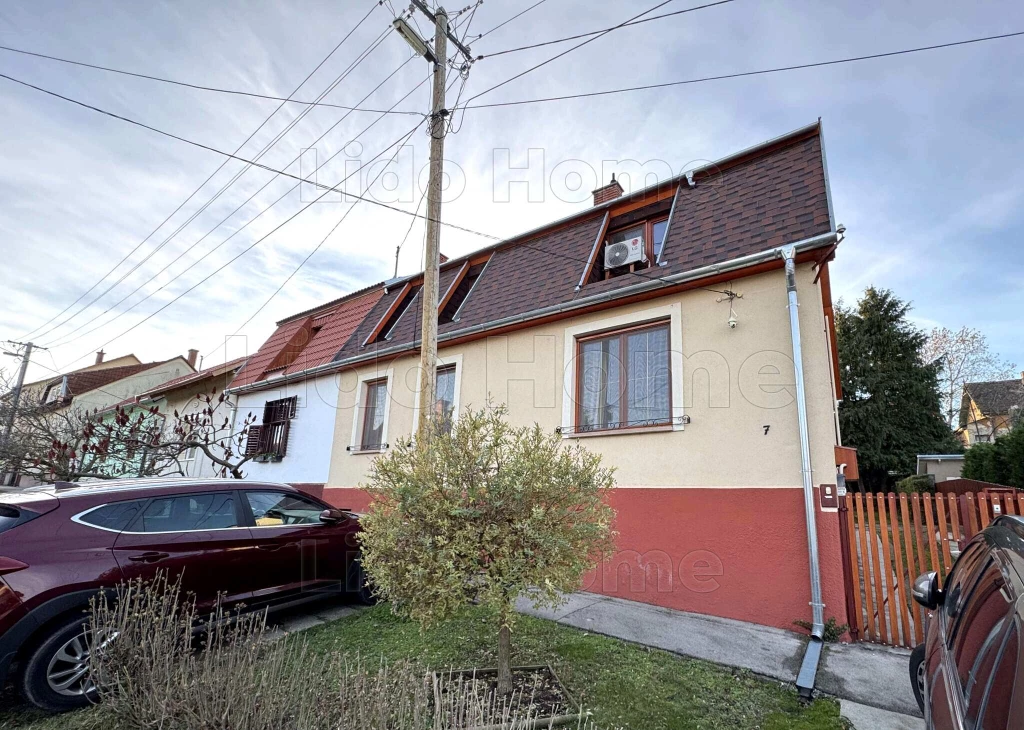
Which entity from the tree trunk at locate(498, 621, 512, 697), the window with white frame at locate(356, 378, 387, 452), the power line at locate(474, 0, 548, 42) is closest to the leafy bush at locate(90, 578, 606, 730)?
the tree trunk at locate(498, 621, 512, 697)

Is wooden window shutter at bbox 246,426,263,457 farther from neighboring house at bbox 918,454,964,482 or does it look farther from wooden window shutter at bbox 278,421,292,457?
neighboring house at bbox 918,454,964,482

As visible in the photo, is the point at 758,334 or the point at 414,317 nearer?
the point at 758,334

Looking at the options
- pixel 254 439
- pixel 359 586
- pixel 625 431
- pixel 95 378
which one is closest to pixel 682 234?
pixel 625 431

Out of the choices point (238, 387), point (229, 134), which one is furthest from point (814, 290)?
point (238, 387)

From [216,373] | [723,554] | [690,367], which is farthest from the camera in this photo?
[216,373]

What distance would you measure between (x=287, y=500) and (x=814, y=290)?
262 inches

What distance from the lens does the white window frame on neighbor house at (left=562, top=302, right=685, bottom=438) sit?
6.31 metres

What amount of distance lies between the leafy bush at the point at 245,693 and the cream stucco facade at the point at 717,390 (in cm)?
257

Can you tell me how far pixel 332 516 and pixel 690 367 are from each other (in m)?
4.86

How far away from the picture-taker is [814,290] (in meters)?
5.69

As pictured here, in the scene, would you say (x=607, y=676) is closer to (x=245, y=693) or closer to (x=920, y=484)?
(x=245, y=693)

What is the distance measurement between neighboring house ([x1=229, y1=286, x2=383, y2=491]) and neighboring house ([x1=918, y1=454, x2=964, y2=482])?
21391 millimetres

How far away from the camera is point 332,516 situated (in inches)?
231

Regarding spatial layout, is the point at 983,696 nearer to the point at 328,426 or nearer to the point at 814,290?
the point at 814,290
